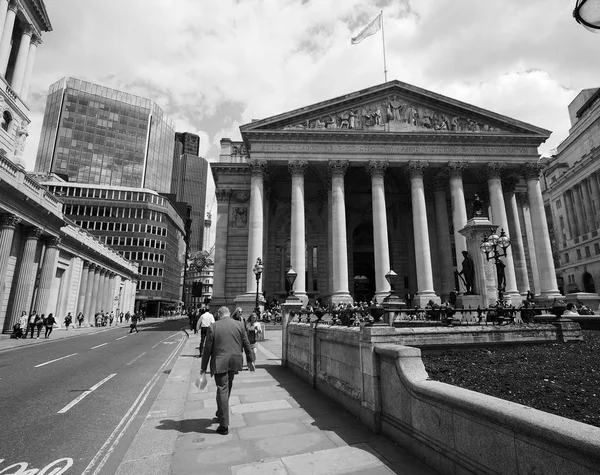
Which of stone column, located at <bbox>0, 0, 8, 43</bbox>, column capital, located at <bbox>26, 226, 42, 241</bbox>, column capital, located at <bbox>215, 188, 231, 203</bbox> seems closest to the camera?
column capital, located at <bbox>26, 226, 42, 241</bbox>

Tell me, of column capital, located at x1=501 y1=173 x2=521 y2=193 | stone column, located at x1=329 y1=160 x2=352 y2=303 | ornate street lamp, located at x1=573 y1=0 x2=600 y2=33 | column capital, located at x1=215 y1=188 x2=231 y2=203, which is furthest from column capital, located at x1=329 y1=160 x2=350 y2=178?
ornate street lamp, located at x1=573 y1=0 x2=600 y2=33

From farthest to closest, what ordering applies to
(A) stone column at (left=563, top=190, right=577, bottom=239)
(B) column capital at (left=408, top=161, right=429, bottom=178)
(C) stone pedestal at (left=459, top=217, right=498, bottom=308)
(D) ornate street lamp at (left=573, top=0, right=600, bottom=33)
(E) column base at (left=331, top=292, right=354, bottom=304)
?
(A) stone column at (left=563, top=190, right=577, bottom=239) < (B) column capital at (left=408, top=161, right=429, bottom=178) < (E) column base at (left=331, top=292, right=354, bottom=304) < (C) stone pedestal at (left=459, top=217, right=498, bottom=308) < (D) ornate street lamp at (left=573, top=0, right=600, bottom=33)

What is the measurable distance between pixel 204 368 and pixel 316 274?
3244 cm

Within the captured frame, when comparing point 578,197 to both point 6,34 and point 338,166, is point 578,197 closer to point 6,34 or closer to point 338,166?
point 338,166

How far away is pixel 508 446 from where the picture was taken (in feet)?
10.8

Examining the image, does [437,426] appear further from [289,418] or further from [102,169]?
[102,169]

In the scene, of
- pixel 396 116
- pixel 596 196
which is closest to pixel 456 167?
pixel 396 116

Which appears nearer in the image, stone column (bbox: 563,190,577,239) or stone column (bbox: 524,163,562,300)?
stone column (bbox: 524,163,562,300)

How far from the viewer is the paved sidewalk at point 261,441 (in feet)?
15.0

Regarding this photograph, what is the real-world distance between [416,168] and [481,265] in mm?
15774

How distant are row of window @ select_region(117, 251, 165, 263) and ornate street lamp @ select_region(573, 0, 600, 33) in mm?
84861

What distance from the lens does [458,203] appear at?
32.1 meters

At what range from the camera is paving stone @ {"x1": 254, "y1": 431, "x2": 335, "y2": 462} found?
5.11 m

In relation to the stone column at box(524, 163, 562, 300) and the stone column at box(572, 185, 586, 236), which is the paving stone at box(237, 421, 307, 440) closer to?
the stone column at box(524, 163, 562, 300)
